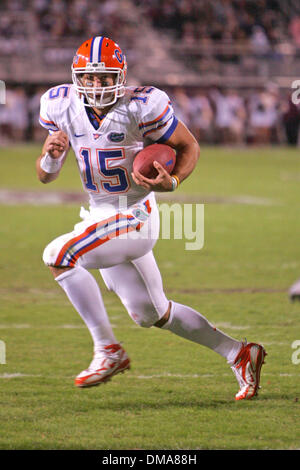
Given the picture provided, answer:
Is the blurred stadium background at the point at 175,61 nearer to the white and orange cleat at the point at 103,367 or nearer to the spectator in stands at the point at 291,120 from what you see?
the spectator in stands at the point at 291,120

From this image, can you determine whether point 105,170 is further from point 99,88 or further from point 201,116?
point 201,116

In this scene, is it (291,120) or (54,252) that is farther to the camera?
(291,120)

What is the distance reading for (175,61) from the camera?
74.2ft

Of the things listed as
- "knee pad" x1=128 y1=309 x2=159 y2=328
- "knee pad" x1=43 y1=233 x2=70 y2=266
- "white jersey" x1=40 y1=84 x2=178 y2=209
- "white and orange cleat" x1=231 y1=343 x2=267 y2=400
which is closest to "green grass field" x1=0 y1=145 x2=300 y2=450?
"white and orange cleat" x1=231 y1=343 x2=267 y2=400

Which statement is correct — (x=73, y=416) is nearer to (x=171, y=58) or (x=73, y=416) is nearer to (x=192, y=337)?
(x=192, y=337)

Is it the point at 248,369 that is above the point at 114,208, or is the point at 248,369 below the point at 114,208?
below

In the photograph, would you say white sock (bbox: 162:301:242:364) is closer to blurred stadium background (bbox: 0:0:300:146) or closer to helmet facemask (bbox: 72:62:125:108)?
helmet facemask (bbox: 72:62:125:108)

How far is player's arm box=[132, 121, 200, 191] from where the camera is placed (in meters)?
3.63

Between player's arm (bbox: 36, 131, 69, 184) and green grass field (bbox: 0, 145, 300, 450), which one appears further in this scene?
player's arm (bbox: 36, 131, 69, 184)

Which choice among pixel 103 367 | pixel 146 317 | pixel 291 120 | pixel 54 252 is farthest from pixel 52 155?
pixel 291 120

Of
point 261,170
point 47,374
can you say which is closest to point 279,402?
point 47,374

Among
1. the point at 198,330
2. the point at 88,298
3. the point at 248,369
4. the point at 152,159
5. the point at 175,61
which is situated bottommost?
the point at 175,61

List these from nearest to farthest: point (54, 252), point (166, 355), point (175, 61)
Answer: point (54, 252) → point (166, 355) → point (175, 61)

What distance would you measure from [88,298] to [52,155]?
69 cm
